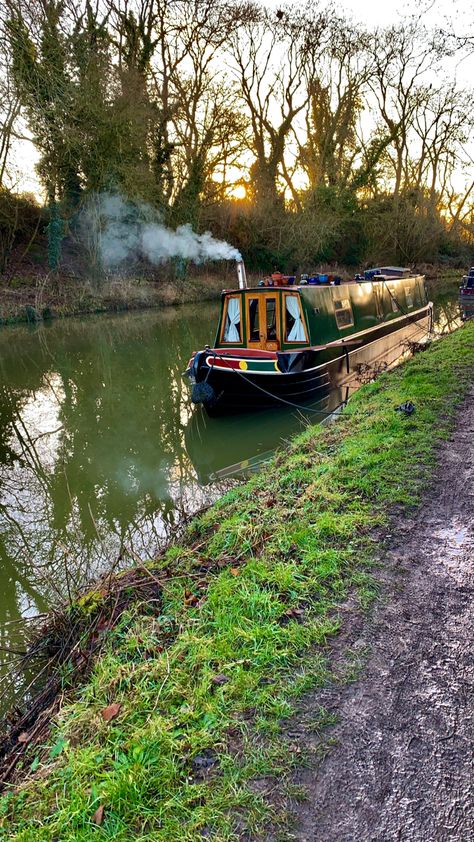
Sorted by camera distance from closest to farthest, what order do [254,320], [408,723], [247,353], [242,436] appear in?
1. [408,723]
2. [242,436]
3. [247,353]
4. [254,320]

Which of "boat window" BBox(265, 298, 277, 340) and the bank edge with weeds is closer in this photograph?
the bank edge with weeds

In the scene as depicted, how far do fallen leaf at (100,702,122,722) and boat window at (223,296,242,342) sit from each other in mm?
7132

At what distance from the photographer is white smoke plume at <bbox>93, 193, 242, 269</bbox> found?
63.9 feet

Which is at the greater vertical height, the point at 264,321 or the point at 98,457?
the point at 264,321

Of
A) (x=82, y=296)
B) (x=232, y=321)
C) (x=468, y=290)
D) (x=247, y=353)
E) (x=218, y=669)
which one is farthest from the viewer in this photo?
(x=82, y=296)

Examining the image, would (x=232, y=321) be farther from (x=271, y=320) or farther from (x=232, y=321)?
(x=271, y=320)

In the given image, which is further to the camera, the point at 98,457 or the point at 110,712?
the point at 98,457

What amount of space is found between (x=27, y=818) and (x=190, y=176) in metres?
23.5

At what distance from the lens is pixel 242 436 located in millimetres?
7539

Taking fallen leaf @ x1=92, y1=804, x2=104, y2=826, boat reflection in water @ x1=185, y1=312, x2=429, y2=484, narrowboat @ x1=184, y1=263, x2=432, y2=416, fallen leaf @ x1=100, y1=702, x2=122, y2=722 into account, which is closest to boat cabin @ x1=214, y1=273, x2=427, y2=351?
narrowboat @ x1=184, y1=263, x2=432, y2=416

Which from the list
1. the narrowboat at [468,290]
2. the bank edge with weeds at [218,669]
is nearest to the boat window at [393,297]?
the narrowboat at [468,290]

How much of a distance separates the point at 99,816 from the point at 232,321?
303 inches

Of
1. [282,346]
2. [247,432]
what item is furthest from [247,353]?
[247,432]

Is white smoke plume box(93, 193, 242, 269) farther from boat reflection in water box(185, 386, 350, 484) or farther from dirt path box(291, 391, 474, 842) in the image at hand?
dirt path box(291, 391, 474, 842)
